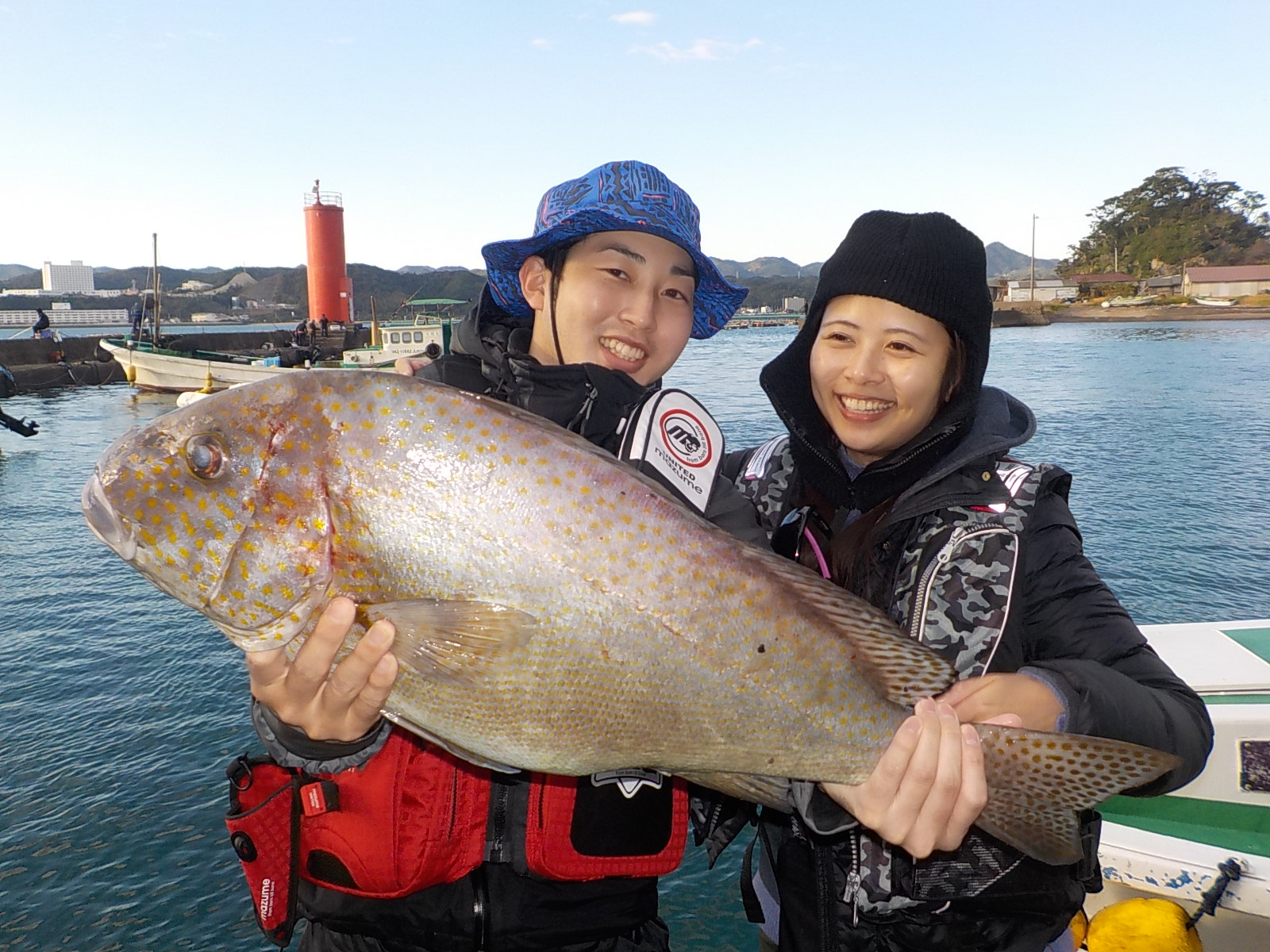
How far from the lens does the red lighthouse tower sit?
5934 centimetres

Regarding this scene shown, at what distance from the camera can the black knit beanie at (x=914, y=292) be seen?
3025 mm

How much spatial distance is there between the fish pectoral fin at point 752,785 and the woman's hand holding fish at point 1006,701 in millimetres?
573

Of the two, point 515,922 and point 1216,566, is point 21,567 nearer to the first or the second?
point 515,922

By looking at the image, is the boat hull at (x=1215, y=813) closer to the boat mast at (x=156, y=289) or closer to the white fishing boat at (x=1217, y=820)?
the white fishing boat at (x=1217, y=820)


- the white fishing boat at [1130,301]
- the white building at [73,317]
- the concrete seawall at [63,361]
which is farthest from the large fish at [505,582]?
the white building at [73,317]

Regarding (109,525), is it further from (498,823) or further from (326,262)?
(326,262)

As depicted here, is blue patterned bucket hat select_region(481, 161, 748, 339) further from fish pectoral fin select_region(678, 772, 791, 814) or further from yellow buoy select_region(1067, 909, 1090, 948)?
yellow buoy select_region(1067, 909, 1090, 948)

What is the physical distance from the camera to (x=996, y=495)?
2822 millimetres

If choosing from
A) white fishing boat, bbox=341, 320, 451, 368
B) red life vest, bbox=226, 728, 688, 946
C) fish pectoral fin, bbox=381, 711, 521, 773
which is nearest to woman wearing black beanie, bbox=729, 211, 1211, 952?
red life vest, bbox=226, 728, 688, 946

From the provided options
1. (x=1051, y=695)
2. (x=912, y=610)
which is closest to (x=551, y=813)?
(x=912, y=610)

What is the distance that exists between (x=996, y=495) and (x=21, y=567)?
1624 centimetres

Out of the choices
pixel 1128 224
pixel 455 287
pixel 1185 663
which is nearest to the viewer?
pixel 1185 663

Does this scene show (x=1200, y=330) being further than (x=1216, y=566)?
Yes

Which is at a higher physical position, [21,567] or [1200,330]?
[1200,330]
